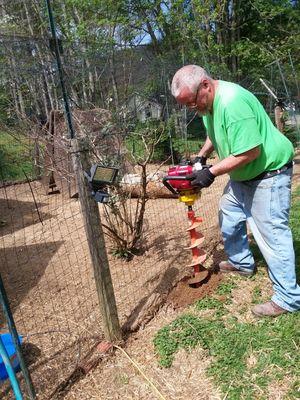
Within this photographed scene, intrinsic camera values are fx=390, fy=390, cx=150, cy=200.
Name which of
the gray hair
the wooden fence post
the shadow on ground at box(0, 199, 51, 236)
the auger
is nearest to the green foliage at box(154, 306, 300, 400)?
the wooden fence post

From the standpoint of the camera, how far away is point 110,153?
4.27 meters

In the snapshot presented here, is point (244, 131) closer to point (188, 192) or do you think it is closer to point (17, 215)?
point (188, 192)

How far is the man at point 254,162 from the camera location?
2551mm

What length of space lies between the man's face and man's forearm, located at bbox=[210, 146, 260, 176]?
1.40ft

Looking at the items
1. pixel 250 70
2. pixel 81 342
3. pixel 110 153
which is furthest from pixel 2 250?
pixel 250 70

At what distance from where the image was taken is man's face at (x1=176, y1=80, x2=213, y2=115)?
2.64 metres

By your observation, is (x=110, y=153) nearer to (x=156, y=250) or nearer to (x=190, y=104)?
(x=156, y=250)

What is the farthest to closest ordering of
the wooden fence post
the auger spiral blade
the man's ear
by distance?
1. the auger spiral blade
2. the man's ear
3. the wooden fence post

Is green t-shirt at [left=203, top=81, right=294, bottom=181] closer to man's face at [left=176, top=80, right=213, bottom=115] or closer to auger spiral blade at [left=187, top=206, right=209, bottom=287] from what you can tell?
man's face at [left=176, top=80, right=213, bottom=115]

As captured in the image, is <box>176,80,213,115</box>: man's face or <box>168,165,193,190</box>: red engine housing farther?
<box>168,165,193,190</box>: red engine housing

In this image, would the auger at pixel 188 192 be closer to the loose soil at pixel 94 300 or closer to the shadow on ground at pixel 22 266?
the loose soil at pixel 94 300

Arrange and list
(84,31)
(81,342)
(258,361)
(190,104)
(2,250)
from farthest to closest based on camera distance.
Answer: (84,31) < (2,250) < (81,342) < (190,104) < (258,361)

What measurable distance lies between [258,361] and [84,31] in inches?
435

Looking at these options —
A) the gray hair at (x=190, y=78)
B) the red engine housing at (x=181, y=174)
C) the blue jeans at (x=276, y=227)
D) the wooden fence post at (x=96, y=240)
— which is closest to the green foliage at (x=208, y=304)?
the blue jeans at (x=276, y=227)
